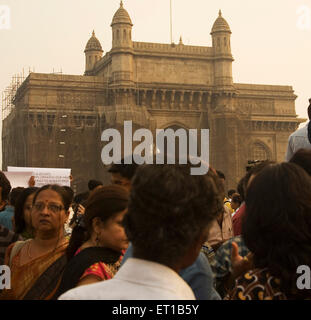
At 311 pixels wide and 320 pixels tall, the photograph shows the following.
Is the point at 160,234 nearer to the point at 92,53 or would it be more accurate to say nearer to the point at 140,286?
the point at 140,286

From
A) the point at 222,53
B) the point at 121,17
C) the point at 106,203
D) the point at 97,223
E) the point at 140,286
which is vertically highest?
the point at 121,17

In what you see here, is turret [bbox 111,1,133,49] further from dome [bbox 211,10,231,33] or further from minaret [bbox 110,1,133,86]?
dome [bbox 211,10,231,33]

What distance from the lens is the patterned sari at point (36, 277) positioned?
365 centimetres

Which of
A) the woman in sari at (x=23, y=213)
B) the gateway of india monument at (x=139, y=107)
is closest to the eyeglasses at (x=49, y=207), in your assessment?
the woman in sari at (x=23, y=213)

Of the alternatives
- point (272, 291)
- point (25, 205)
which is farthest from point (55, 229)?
point (272, 291)

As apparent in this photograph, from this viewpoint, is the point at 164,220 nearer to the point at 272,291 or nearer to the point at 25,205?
the point at 272,291

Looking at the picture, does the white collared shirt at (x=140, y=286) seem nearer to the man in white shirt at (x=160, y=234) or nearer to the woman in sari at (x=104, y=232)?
the man in white shirt at (x=160, y=234)

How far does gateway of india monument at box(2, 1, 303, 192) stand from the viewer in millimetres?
32438

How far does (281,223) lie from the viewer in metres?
2.25

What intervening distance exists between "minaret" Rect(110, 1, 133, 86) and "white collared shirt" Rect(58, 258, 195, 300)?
108 ft

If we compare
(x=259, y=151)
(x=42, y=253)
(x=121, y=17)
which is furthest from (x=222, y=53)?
(x=42, y=253)

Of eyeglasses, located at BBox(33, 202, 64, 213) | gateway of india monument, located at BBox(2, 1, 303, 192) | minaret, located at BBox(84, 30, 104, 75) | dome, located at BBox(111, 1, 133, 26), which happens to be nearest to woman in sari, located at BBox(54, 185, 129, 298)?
eyeglasses, located at BBox(33, 202, 64, 213)

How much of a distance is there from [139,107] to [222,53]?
708cm

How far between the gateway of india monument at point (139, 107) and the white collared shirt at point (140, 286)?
98.2 feet
